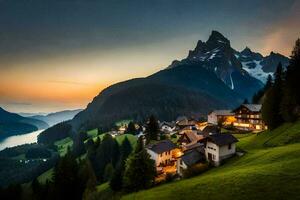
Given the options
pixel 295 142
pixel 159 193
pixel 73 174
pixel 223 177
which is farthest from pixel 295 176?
pixel 73 174

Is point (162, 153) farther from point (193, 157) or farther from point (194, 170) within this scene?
point (194, 170)

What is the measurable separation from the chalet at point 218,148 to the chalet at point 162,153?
2111 centimetres

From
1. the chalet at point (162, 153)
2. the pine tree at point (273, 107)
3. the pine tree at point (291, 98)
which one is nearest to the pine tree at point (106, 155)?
the chalet at point (162, 153)

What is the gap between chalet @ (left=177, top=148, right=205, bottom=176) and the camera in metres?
65.1

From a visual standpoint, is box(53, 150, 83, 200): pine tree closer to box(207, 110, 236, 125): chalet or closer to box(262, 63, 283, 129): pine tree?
box(262, 63, 283, 129): pine tree

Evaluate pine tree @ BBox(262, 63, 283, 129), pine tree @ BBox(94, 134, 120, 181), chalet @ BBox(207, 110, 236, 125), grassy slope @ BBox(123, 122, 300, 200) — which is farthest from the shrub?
pine tree @ BBox(94, 134, 120, 181)

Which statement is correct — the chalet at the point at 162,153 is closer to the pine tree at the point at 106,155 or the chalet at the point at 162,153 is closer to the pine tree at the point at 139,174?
the pine tree at the point at 139,174

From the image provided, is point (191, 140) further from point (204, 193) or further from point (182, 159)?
point (204, 193)

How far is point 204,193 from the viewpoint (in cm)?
4081

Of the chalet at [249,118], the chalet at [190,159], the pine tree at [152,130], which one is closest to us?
the chalet at [190,159]

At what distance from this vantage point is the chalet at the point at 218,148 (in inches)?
2534

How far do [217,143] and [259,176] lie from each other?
962 inches

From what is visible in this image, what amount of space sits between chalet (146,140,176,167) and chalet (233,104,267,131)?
40.1 m

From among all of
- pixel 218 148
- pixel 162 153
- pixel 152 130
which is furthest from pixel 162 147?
pixel 152 130
